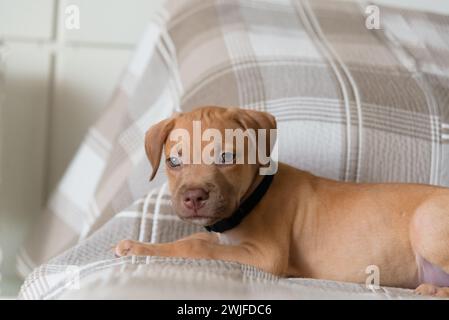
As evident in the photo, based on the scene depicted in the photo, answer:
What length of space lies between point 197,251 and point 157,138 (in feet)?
0.56

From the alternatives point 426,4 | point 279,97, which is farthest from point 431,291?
point 426,4

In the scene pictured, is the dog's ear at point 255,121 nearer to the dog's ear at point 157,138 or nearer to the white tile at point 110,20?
the dog's ear at point 157,138

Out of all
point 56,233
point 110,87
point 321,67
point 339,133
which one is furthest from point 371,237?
point 110,87

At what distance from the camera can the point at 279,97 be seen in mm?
1413

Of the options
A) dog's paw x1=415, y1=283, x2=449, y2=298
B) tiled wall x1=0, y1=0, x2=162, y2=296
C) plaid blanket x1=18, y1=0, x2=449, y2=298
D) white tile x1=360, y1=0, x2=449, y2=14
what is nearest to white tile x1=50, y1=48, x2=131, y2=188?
tiled wall x1=0, y1=0, x2=162, y2=296

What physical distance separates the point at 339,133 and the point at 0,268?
0.92 metres

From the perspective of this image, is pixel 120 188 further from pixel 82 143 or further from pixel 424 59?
pixel 424 59

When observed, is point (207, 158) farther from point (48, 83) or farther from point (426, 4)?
point (426, 4)

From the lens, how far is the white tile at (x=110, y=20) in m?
1.82

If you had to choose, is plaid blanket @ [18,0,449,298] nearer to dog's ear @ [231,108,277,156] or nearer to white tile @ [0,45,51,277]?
white tile @ [0,45,51,277]


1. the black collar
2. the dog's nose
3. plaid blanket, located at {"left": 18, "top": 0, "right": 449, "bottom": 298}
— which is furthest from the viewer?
plaid blanket, located at {"left": 18, "top": 0, "right": 449, "bottom": 298}

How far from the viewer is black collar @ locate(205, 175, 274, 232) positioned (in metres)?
1.03

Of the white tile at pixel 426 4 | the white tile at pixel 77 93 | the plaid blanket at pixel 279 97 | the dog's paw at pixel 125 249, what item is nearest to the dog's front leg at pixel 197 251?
the dog's paw at pixel 125 249

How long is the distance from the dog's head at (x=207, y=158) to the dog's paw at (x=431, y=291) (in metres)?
0.28
